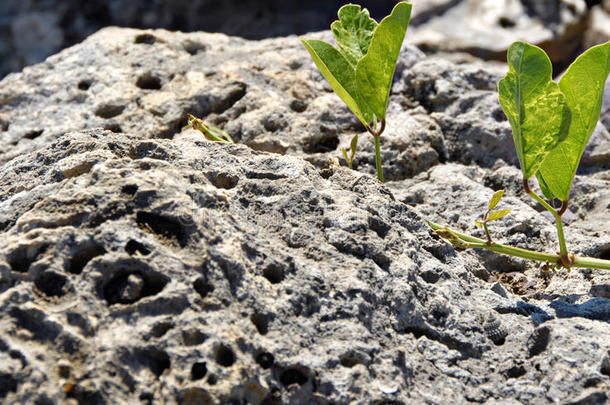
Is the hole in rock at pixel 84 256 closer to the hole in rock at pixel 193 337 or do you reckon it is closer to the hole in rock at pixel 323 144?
the hole in rock at pixel 193 337

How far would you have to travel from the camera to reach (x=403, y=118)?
225 centimetres

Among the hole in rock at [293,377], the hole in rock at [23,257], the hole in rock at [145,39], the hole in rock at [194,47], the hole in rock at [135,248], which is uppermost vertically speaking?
the hole in rock at [145,39]

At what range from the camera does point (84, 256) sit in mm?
1253

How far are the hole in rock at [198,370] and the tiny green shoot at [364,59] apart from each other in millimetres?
744

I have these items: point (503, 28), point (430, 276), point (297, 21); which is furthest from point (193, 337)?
point (297, 21)

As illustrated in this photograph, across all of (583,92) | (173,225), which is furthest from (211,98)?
(583,92)

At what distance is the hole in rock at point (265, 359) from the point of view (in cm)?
120

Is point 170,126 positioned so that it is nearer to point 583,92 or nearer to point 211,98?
point 211,98

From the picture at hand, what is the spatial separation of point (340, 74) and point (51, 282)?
87 cm

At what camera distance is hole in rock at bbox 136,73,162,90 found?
2.42 meters

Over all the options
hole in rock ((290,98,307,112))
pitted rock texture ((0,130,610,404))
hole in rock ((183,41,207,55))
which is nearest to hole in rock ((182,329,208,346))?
pitted rock texture ((0,130,610,404))

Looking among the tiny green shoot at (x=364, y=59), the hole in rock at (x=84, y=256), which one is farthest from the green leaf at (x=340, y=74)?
the hole in rock at (x=84, y=256)

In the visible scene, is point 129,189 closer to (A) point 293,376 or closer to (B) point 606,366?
(A) point 293,376

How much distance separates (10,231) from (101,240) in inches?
7.8
